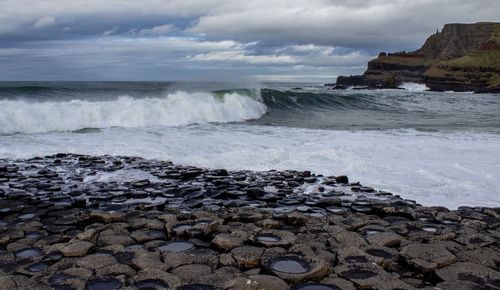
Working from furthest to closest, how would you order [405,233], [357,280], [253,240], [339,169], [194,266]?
[339,169] < [405,233] < [253,240] < [194,266] < [357,280]

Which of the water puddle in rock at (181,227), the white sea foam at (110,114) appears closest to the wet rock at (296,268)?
the water puddle in rock at (181,227)

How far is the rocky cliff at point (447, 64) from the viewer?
289ft

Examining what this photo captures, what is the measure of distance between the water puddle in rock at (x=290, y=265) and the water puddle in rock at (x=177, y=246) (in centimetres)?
107

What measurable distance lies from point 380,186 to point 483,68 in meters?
92.2

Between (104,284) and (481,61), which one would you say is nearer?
(104,284)

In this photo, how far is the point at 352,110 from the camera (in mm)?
31719

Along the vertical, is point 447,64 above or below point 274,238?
above

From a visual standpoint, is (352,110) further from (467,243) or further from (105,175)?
(467,243)

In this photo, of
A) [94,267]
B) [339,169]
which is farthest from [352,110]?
[94,267]

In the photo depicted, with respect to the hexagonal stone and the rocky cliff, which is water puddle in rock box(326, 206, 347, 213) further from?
the rocky cliff

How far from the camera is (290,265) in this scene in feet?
14.6

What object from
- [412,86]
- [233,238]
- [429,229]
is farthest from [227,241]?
[412,86]

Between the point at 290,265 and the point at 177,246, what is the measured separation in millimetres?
1357

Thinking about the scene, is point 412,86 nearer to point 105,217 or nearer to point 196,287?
point 105,217
